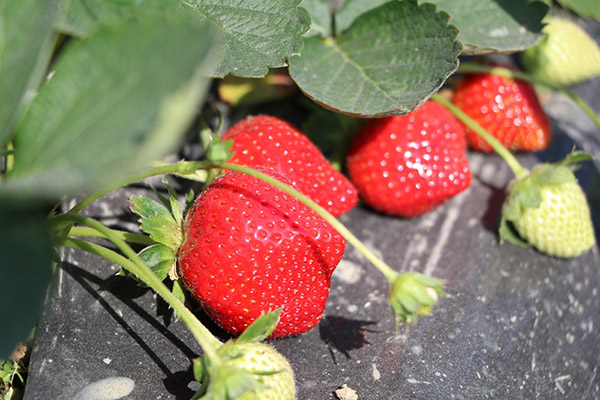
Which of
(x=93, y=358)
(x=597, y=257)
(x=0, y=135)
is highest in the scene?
(x=0, y=135)

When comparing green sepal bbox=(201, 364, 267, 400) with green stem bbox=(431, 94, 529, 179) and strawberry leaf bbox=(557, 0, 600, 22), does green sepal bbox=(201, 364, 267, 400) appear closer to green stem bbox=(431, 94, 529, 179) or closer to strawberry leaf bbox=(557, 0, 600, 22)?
green stem bbox=(431, 94, 529, 179)

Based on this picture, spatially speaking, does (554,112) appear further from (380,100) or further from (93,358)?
(93,358)

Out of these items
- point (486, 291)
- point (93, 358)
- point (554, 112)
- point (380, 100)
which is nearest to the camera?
point (93, 358)

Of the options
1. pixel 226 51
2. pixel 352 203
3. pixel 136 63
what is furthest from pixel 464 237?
pixel 136 63

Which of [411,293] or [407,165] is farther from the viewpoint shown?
[407,165]

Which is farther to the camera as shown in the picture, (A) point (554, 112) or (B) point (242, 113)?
(A) point (554, 112)

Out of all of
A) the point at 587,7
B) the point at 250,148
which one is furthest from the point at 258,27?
the point at 587,7

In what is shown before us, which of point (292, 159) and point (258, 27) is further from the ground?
point (258, 27)

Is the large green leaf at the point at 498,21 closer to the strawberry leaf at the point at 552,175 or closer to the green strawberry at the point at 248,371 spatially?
the strawberry leaf at the point at 552,175

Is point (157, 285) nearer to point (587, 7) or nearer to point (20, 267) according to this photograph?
point (20, 267)
